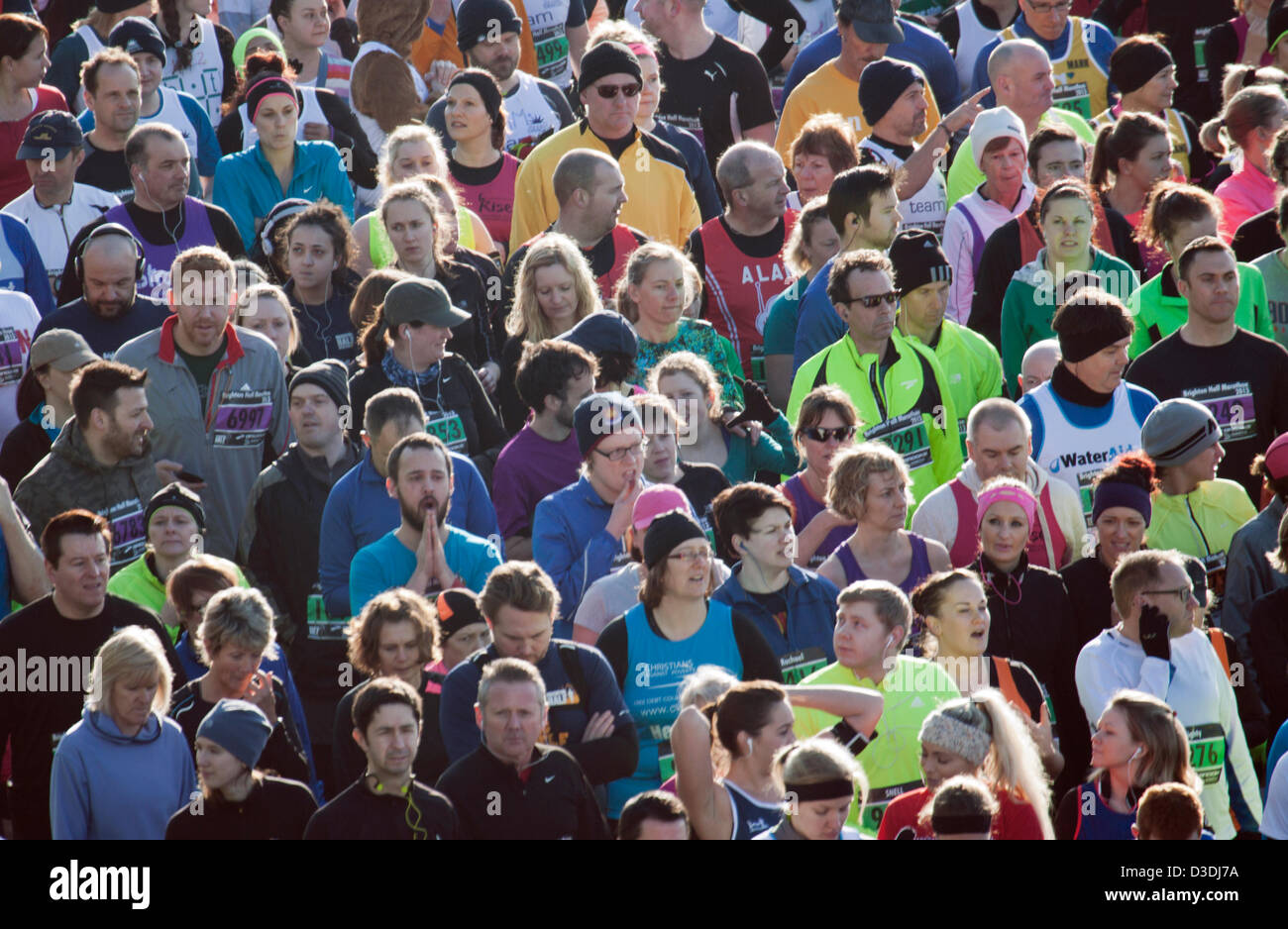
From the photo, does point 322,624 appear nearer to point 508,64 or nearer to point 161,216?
point 161,216

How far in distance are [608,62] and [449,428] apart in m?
2.69

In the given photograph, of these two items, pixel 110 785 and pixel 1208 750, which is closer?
pixel 110 785

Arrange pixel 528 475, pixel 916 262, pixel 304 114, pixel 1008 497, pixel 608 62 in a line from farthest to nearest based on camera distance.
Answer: pixel 304 114 → pixel 608 62 → pixel 916 262 → pixel 528 475 → pixel 1008 497

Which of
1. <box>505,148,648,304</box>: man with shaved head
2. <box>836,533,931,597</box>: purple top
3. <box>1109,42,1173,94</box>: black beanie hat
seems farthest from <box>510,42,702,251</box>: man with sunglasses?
<box>836,533,931,597</box>: purple top

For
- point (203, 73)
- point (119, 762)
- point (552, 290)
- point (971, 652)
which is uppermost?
point (203, 73)

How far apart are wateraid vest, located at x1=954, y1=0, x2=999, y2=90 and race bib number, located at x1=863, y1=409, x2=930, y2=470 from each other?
455cm

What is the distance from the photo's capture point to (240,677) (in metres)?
7.68

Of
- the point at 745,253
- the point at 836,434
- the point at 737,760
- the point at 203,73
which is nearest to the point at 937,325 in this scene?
the point at 836,434

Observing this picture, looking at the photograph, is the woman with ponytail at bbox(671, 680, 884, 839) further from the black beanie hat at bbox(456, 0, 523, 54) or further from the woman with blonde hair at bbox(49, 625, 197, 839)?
the black beanie hat at bbox(456, 0, 523, 54)

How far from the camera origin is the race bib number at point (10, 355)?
9938 mm

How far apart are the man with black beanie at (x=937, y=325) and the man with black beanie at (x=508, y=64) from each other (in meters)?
3.46

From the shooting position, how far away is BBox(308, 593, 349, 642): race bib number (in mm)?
8609

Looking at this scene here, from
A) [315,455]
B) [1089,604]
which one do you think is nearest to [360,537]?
[315,455]

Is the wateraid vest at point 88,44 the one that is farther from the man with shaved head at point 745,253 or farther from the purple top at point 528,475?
the purple top at point 528,475
